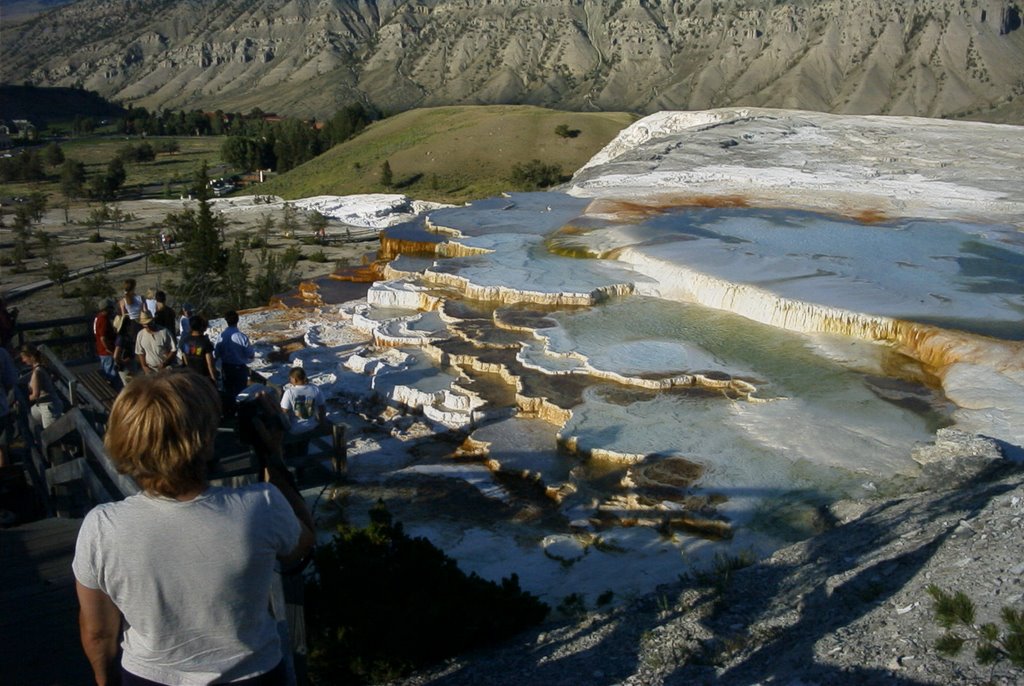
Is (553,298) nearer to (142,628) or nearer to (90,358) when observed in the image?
(90,358)

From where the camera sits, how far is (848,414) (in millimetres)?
8594

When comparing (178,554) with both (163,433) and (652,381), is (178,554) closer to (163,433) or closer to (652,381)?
(163,433)

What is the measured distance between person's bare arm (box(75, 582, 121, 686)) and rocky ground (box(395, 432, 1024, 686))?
223 centimetres

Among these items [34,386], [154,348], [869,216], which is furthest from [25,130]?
[154,348]

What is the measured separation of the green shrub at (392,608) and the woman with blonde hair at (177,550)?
7.17 ft

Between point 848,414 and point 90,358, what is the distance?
22.7ft

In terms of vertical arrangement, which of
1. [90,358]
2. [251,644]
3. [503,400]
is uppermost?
[251,644]

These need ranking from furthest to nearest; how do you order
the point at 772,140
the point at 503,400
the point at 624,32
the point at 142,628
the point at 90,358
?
the point at 624,32, the point at 772,140, the point at 503,400, the point at 90,358, the point at 142,628

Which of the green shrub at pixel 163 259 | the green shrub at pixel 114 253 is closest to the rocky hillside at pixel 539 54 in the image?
the green shrub at pixel 163 259

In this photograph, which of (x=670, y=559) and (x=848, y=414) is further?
(x=848, y=414)

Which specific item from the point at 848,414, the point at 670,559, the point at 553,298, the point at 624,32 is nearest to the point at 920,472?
the point at 848,414

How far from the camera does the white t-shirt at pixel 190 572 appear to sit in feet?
7.03

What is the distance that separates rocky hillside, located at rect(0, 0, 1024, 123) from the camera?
240 feet

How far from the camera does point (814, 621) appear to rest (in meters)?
4.27
